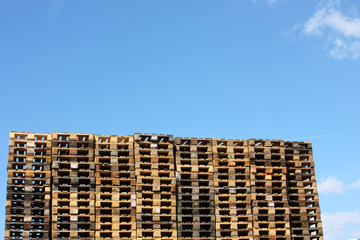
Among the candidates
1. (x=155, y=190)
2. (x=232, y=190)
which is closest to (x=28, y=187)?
(x=155, y=190)

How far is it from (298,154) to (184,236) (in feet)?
26.9

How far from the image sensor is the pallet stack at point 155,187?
32500 mm

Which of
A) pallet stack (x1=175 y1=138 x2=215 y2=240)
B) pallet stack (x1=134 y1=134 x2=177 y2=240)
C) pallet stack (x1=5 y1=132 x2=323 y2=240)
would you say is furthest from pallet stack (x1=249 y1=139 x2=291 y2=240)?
pallet stack (x1=134 y1=134 x2=177 y2=240)

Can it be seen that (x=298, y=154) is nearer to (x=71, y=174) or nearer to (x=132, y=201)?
(x=132, y=201)

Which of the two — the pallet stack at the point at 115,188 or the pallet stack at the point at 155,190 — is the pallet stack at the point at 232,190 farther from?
the pallet stack at the point at 115,188

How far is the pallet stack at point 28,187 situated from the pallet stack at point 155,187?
179 inches

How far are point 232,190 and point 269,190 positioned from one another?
2.09 meters

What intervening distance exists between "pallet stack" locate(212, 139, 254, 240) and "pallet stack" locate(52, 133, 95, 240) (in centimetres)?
660

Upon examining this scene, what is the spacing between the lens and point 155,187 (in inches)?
1307

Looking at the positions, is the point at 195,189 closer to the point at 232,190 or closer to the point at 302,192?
the point at 232,190

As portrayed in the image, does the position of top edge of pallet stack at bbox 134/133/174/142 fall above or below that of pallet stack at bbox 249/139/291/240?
above

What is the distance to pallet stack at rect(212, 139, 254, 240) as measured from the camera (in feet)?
Result: 110

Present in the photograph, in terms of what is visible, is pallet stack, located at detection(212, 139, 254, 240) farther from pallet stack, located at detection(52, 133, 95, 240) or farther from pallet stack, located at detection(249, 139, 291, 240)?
pallet stack, located at detection(52, 133, 95, 240)

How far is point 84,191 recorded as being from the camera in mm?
32344
